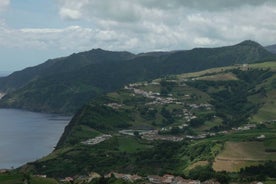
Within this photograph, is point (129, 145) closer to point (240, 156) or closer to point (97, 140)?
point (97, 140)

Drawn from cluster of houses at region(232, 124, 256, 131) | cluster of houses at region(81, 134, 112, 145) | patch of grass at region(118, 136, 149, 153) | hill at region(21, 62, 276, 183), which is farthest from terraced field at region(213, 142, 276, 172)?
cluster of houses at region(81, 134, 112, 145)

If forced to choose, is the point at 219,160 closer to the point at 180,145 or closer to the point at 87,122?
the point at 180,145

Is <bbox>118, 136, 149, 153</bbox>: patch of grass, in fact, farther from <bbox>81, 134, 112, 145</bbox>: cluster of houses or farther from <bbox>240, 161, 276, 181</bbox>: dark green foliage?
<bbox>240, 161, 276, 181</bbox>: dark green foliage

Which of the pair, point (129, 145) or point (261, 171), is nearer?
point (261, 171)

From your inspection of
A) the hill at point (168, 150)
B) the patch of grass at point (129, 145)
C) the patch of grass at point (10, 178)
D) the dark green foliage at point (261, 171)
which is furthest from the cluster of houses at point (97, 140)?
the patch of grass at point (10, 178)

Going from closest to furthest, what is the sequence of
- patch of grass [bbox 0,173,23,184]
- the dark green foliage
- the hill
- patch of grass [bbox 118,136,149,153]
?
patch of grass [bbox 0,173,23,184]
the dark green foliage
the hill
patch of grass [bbox 118,136,149,153]

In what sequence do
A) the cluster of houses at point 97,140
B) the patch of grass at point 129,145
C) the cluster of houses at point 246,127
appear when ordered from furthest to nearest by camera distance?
the cluster of houses at point 246,127
the cluster of houses at point 97,140
the patch of grass at point 129,145

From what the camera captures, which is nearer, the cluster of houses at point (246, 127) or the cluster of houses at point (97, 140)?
the cluster of houses at point (97, 140)

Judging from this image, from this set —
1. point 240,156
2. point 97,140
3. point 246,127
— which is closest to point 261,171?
point 240,156

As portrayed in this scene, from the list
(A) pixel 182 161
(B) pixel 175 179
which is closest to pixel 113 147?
(A) pixel 182 161

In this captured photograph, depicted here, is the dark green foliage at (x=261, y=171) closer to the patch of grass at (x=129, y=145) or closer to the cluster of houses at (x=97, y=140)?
→ the patch of grass at (x=129, y=145)

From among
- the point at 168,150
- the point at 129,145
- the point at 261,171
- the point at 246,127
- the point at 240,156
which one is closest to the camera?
the point at 261,171
